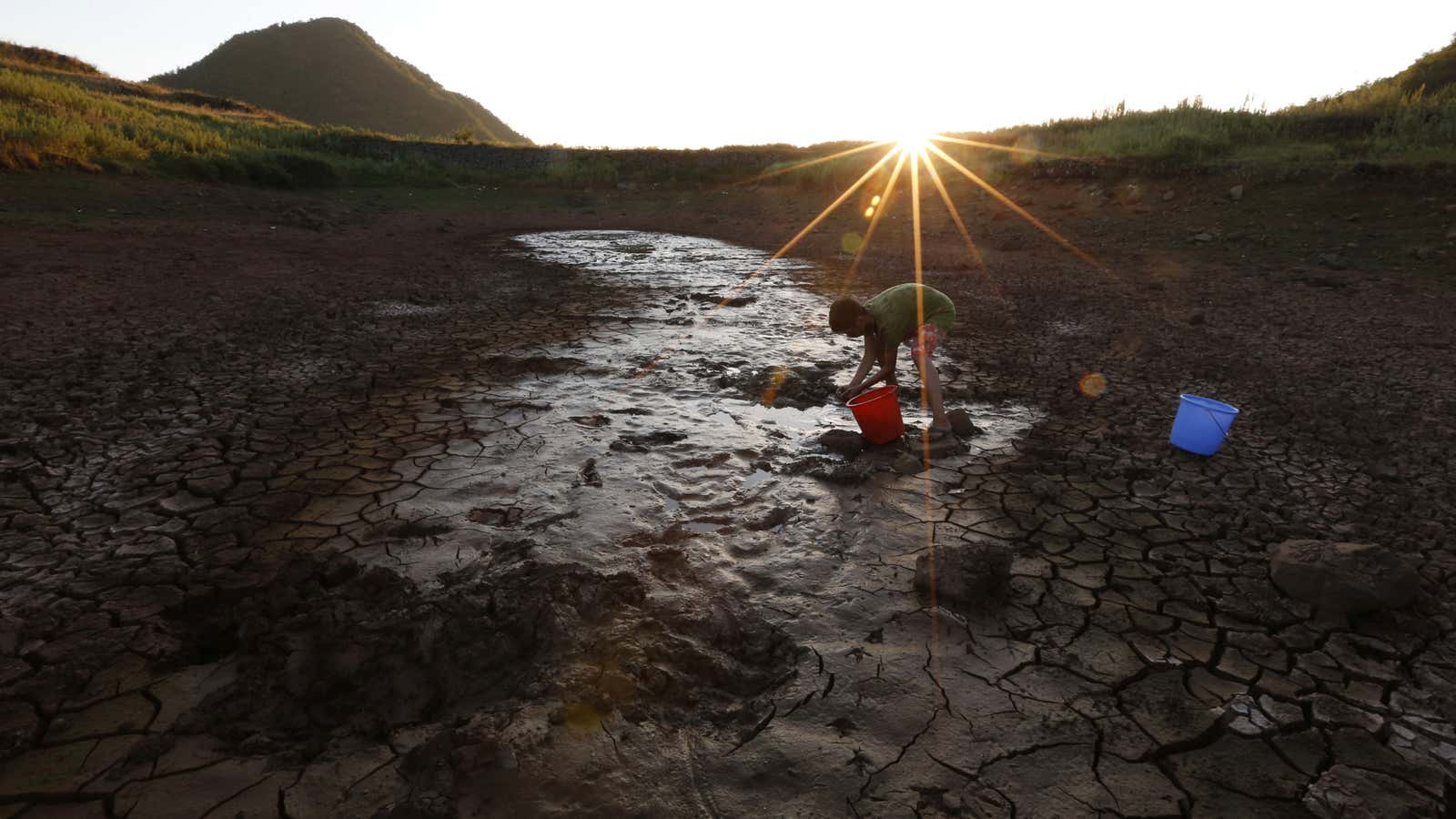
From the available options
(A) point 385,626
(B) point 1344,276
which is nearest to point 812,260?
(B) point 1344,276

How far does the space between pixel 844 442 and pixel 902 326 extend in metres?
0.83

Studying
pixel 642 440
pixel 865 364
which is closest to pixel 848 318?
pixel 865 364

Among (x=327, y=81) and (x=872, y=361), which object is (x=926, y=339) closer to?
(x=872, y=361)

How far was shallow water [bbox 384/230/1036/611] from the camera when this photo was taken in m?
2.83

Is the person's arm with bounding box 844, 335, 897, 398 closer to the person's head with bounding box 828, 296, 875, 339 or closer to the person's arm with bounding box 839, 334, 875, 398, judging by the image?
the person's arm with bounding box 839, 334, 875, 398

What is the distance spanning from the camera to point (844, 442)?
12.1 ft

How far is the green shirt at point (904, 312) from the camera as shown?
3916 mm

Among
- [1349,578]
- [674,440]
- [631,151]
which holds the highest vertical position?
[631,151]

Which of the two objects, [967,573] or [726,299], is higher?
[726,299]

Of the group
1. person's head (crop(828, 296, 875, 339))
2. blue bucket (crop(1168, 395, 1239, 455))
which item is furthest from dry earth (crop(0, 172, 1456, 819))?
person's head (crop(828, 296, 875, 339))

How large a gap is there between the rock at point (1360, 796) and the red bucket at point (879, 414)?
2214 millimetres

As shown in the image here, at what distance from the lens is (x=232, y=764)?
1.74m

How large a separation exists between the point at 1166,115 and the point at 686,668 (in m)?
16.1

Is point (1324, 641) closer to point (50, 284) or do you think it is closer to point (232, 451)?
point (232, 451)
